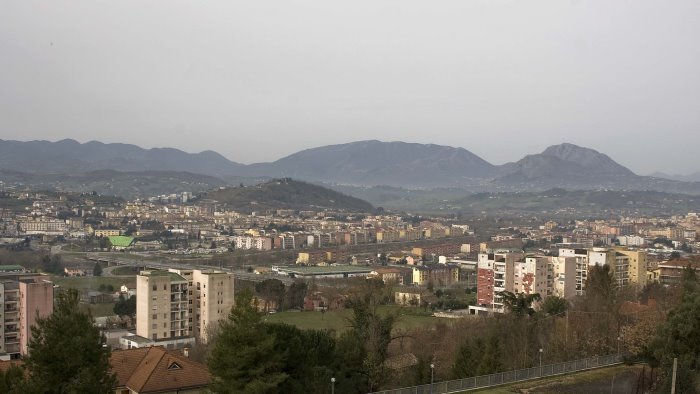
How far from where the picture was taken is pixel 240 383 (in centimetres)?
1117

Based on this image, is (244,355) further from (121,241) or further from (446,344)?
(121,241)

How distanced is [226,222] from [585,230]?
41.7m

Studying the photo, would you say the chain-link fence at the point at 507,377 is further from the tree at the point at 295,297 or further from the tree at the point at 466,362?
the tree at the point at 295,297

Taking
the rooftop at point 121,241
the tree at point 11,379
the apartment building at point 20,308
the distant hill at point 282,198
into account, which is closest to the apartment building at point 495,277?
the apartment building at point 20,308

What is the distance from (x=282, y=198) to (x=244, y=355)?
104m

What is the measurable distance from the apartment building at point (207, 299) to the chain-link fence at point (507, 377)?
1440 cm

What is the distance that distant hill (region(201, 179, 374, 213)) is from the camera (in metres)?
107

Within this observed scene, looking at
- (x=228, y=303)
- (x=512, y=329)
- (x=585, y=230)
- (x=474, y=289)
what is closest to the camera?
(x=512, y=329)

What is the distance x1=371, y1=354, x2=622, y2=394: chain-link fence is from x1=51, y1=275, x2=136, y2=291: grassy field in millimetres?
29654

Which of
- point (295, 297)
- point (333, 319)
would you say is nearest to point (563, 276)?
point (333, 319)

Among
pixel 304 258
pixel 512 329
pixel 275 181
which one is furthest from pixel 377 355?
pixel 275 181

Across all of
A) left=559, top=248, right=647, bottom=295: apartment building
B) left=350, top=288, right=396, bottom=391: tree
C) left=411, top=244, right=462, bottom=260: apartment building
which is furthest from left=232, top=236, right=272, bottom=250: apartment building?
left=350, top=288, right=396, bottom=391: tree

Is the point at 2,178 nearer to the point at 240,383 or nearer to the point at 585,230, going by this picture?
the point at 585,230

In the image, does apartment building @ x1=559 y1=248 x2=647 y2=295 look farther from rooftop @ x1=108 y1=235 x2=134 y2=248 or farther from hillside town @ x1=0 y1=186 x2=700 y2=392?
rooftop @ x1=108 y1=235 x2=134 y2=248
